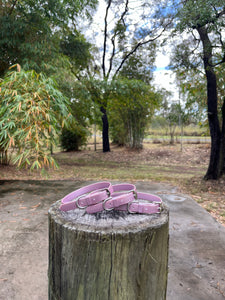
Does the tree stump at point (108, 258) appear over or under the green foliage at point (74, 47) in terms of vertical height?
A: under

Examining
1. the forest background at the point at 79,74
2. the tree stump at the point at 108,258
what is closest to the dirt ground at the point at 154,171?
the forest background at the point at 79,74

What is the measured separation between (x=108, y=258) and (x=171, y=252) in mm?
1632

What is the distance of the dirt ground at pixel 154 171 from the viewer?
495 cm

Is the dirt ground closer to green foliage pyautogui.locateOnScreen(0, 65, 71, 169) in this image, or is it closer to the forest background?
the forest background

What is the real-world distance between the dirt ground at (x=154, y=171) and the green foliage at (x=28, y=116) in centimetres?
287

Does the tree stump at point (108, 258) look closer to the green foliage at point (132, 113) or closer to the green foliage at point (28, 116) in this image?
the green foliage at point (28, 116)

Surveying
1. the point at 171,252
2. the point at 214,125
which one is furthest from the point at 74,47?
the point at 171,252

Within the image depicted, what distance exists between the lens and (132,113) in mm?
12680

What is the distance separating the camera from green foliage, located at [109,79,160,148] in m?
9.24

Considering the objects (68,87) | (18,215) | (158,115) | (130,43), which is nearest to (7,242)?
(18,215)

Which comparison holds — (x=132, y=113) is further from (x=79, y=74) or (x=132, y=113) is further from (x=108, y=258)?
(x=108, y=258)

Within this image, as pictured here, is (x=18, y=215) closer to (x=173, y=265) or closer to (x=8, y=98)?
(x=8, y=98)

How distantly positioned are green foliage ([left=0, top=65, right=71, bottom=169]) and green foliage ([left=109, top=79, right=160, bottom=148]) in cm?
521

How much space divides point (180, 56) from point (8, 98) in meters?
3.90
